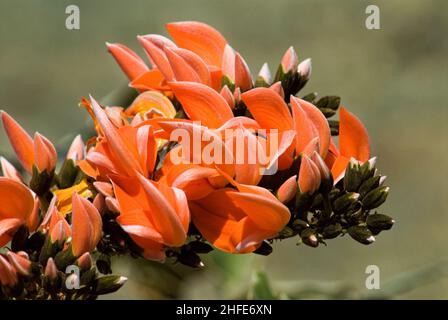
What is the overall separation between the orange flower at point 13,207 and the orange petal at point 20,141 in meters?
0.07

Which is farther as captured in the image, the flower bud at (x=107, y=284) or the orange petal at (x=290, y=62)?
the orange petal at (x=290, y=62)

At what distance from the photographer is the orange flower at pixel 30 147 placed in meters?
0.58

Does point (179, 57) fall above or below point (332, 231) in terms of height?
above

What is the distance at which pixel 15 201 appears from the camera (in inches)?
20.6

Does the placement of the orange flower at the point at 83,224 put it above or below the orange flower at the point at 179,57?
below

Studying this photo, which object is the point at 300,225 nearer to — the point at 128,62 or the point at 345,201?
the point at 345,201

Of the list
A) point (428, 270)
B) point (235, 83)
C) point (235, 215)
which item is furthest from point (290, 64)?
point (428, 270)

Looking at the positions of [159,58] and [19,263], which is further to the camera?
[159,58]

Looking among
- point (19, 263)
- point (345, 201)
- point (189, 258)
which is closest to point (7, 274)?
point (19, 263)

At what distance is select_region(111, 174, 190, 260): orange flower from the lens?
48 cm

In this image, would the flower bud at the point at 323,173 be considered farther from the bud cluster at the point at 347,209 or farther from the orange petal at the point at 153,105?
the orange petal at the point at 153,105

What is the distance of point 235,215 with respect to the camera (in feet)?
1.69

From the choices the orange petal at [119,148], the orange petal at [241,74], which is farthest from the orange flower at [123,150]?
the orange petal at [241,74]
